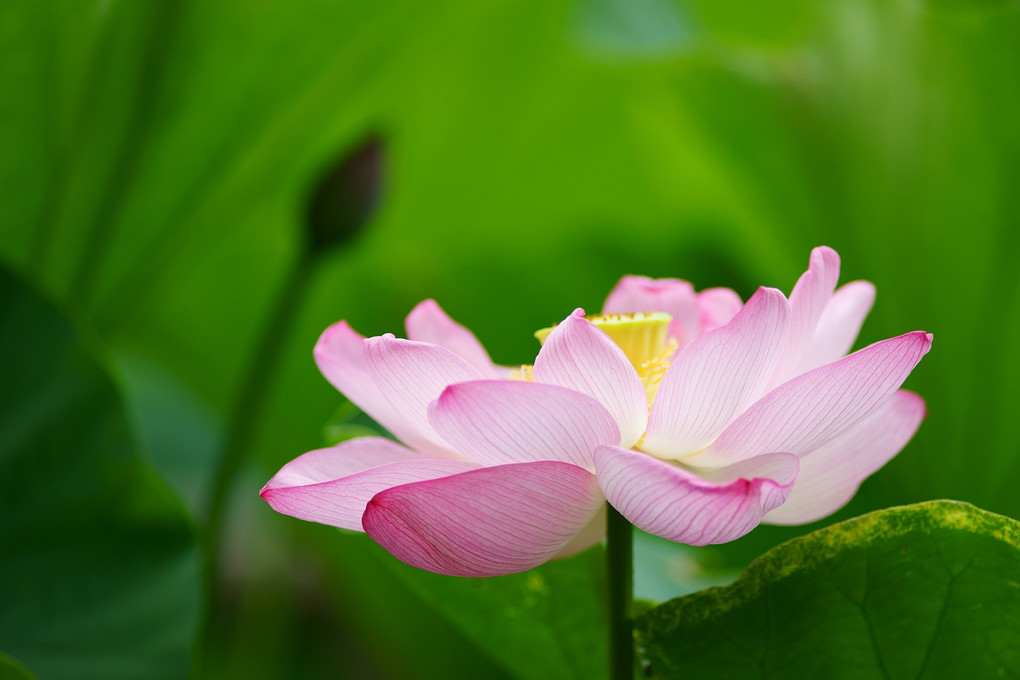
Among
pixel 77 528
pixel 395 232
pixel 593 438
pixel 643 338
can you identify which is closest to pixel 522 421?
pixel 593 438

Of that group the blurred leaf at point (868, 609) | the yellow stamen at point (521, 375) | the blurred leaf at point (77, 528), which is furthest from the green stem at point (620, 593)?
the blurred leaf at point (77, 528)

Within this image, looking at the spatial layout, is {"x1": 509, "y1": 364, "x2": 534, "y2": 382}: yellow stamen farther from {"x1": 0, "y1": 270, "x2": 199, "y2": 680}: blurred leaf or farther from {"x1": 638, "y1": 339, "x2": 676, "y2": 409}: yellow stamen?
Answer: {"x1": 0, "y1": 270, "x2": 199, "y2": 680}: blurred leaf

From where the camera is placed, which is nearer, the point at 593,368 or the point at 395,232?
the point at 593,368

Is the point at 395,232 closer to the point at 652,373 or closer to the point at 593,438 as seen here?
the point at 652,373

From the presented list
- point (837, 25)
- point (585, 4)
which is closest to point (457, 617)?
point (837, 25)

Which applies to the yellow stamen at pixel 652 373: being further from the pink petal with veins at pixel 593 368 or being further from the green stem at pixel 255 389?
the green stem at pixel 255 389

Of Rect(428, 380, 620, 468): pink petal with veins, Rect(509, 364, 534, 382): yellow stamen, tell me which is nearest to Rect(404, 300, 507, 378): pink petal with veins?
Rect(509, 364, 534, 382): yellow stamen

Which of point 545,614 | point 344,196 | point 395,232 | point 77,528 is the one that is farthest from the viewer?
point 395,232
